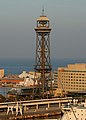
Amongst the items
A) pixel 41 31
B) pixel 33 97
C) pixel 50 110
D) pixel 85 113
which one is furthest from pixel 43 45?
pixel 85 113

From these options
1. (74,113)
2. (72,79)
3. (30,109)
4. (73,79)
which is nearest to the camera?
(74,113)

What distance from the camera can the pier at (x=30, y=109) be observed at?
61628mm

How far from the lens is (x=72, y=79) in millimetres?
100625

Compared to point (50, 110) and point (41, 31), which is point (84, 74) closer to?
point (41, 31)

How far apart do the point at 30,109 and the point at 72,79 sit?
104 feet

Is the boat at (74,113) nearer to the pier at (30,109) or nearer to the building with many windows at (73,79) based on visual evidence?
the pier at (30,109)

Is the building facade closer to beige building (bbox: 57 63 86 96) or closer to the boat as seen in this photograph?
beige building (bbox: 57 63 86 96)

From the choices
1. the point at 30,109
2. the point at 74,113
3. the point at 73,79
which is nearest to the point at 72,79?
the point at 73,79

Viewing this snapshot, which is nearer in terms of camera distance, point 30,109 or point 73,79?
point 30,109

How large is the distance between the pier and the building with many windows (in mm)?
24044

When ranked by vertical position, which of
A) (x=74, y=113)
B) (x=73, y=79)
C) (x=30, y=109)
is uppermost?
(x=73, y=79)

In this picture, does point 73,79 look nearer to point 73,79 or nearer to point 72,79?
point 73,79

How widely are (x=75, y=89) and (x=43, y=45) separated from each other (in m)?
19.3

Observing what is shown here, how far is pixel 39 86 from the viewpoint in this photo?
3273 inches
